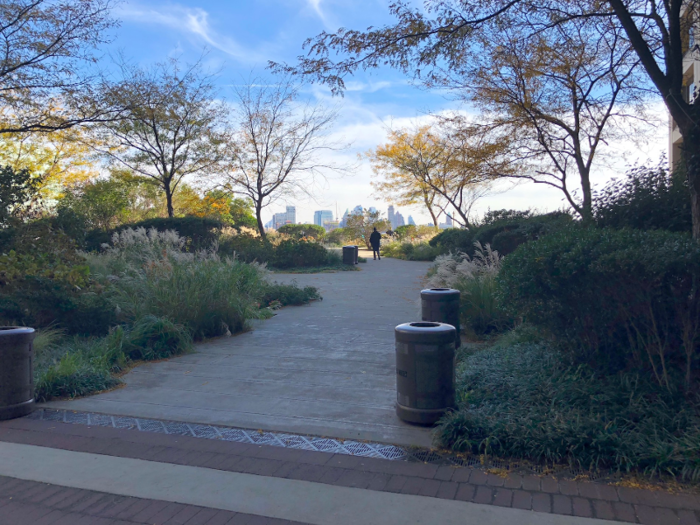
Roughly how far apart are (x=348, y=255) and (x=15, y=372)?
19135 mm

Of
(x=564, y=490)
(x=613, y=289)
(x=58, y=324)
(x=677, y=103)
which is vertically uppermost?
(x=677, y=103)

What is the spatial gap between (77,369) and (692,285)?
20.4 ft

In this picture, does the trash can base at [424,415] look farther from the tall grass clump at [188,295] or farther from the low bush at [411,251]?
the low bush at [411,251]

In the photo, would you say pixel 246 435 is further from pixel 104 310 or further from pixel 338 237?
pixel 338 237

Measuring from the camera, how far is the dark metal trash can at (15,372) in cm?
511

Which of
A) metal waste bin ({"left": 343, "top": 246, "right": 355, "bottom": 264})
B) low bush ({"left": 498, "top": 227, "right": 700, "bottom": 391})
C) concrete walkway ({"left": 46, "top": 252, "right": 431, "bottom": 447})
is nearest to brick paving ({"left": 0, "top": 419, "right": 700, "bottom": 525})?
concrete walkway ({"left": 46, "top": 252, "right": 431, "bottom": 447})

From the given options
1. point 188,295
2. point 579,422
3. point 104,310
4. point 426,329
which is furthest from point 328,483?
point 104,310

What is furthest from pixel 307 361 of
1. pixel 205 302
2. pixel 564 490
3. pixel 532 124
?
pixel 532 124

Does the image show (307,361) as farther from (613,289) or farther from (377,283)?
(377,283)

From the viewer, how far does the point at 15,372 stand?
16.9 ft

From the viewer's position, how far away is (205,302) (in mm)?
8672

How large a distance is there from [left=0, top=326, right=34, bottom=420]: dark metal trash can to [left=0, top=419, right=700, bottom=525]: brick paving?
617mm

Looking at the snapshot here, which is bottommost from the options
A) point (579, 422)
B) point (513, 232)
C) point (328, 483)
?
point (328, 483)

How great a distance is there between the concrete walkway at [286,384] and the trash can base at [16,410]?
273 mm
